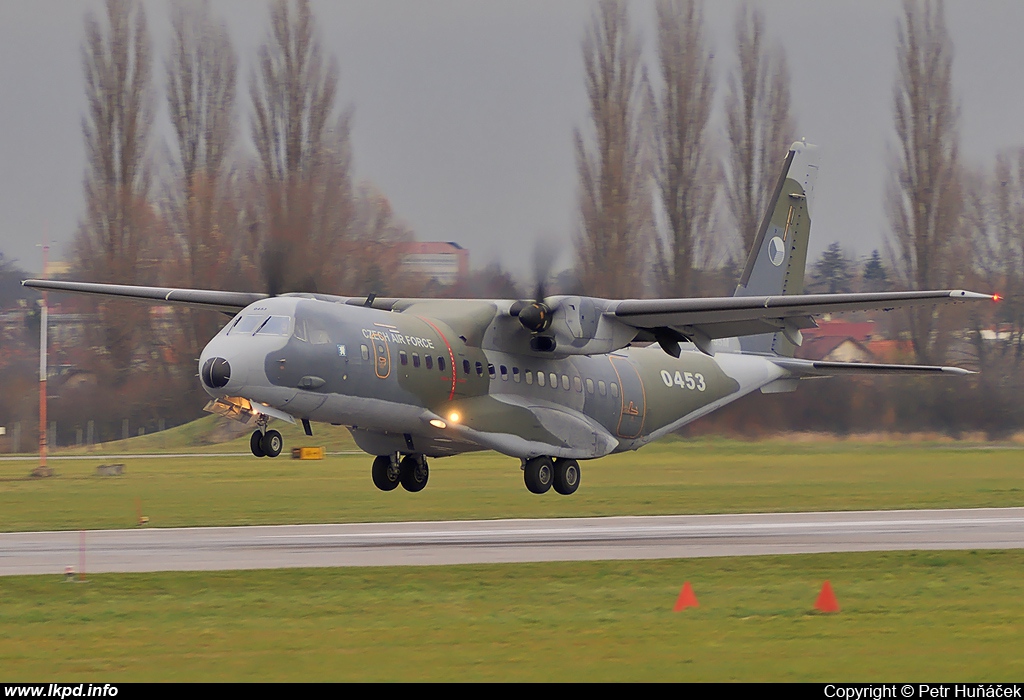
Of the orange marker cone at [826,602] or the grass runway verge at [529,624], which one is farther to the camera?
the orange marker cone at [826,602]

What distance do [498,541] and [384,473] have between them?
5.23 m

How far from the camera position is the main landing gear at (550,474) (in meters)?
25.0

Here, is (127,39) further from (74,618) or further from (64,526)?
(74,618)

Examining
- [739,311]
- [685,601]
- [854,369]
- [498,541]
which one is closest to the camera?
[685,601]

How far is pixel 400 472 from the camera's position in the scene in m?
25.5

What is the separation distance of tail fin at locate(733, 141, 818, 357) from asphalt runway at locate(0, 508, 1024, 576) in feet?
21.5

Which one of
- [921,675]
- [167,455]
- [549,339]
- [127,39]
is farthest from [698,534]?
[127,39]

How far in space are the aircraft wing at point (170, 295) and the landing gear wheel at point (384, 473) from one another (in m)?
4.16

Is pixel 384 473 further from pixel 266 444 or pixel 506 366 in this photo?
pixel 266 444

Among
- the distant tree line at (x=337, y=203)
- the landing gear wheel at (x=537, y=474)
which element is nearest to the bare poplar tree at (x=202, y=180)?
the distant tree line at (x=337, y=203)

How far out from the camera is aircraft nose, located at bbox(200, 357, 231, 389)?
19.7m

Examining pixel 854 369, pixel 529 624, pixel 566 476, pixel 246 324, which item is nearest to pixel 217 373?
pixel 246 324

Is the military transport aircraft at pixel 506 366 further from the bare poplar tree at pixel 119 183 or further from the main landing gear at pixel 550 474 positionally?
the bare poplar tree at pixel 119 183

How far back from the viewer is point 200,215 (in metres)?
50.2
